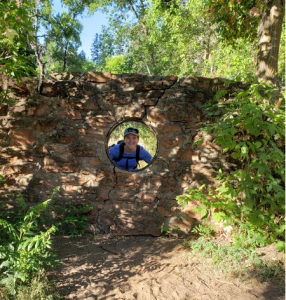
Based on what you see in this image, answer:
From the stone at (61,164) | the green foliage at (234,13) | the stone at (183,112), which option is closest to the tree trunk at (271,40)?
the green foliage at (234,13)

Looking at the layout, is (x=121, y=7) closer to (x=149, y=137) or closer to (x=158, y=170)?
(x=149, y=137)

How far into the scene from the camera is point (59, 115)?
11.2 feet

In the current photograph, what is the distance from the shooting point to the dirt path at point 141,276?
90.4 inches

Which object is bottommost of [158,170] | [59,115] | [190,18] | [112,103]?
[158,170]

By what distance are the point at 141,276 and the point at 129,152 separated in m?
2.36

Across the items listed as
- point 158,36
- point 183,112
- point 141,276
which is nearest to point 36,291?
point 141,276

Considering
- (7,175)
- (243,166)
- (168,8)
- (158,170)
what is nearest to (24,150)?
(7,175)

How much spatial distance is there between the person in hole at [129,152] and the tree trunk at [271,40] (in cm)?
208

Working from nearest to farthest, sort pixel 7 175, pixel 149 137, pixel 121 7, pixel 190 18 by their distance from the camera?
pixel 7 175, pixel 149 137, pixel 190 18, pixel 121 7

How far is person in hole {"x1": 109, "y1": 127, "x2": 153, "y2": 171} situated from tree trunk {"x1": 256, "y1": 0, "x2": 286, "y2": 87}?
2.08 meters

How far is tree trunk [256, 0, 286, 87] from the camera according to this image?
11.1 feet

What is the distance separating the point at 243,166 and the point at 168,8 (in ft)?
30.1

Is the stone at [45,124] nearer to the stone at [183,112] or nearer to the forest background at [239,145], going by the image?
the forest background at [239,145]

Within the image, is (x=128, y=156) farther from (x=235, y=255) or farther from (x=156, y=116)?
(x=235, y=255)
